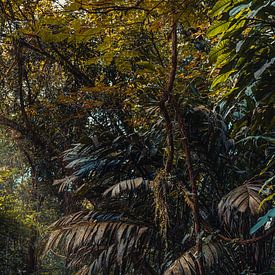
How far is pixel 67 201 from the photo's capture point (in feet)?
14.5

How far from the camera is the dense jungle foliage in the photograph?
1531 millimetres

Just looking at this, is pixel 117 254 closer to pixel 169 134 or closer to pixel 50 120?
pixel 169 134

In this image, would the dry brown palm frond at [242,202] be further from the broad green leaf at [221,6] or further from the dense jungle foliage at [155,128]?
the broad green leaf at [221,6]

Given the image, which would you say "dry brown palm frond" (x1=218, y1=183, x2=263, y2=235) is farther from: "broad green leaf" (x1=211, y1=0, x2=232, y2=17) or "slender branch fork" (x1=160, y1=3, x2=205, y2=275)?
"broad green leaf" (x1=211, y1=0, x2=232, y2=17)

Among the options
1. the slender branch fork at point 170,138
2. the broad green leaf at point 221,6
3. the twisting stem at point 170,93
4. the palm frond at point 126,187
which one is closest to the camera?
the broad green leaf at point 221,6

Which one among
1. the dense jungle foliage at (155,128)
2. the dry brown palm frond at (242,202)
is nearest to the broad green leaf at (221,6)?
the dense jungle foliage at (155,128)

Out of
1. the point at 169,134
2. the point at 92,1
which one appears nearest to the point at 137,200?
the point at 169,134

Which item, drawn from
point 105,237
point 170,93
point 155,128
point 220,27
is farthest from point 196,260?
point 220,27

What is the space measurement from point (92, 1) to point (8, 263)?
185 inches

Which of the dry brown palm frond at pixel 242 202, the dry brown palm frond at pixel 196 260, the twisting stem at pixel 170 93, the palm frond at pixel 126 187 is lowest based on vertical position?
the dry brown palm frond at pixel 196 260

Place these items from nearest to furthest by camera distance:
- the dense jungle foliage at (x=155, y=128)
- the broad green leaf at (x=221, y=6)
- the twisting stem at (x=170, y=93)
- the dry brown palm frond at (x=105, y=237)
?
the broad green leaf at (x=221, y=6) < the dense jungle foliage at (x=155, y=128) < the twisting stem at (x=170, y=93) < the dry brown palm frond at (x=105, y=237)

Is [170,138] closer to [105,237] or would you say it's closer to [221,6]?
[105,237]

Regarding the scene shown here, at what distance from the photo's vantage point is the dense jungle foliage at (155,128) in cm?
153

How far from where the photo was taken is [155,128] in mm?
2773
